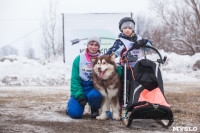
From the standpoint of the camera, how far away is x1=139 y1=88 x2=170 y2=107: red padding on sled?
2900mm

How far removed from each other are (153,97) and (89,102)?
3.99ft

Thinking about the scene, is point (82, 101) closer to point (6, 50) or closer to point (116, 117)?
point (116, 117)

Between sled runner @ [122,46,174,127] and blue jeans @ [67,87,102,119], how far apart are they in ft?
1.57

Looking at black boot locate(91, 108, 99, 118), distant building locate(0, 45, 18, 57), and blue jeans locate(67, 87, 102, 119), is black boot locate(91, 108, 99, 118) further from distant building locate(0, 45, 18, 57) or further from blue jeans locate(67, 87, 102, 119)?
distant building locate(0, 45, 18, 57)


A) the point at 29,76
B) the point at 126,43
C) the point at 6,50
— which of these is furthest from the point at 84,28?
the point at 6,50

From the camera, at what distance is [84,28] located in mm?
12852

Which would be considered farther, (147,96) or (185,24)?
(185,24)

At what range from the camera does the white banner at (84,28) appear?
12.7 m

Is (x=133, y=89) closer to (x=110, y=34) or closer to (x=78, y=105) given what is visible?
(x=78, y=105)

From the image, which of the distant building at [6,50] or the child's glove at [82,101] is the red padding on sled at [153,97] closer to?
the child's glove at [82,101]

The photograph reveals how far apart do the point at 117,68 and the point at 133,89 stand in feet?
2.33

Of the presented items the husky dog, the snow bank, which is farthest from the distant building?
the husky dog

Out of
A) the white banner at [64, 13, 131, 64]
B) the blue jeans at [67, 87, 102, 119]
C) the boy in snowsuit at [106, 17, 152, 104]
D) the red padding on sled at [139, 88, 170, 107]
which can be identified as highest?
the white banner at [64, 13, 131, 64]

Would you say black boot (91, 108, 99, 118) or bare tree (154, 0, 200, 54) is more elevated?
bare tree (154, 0, 200, 54)
